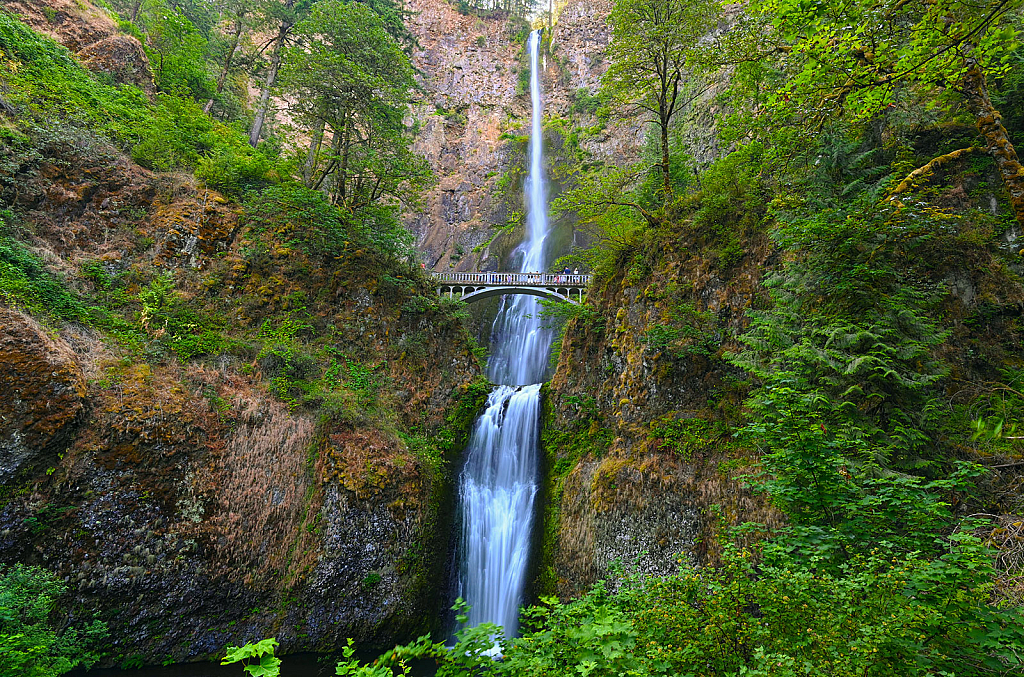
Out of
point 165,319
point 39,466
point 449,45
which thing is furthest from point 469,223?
point 39,466

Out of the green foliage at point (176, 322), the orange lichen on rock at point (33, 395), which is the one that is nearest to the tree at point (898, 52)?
the orange lichen on rock at point (33, 395)

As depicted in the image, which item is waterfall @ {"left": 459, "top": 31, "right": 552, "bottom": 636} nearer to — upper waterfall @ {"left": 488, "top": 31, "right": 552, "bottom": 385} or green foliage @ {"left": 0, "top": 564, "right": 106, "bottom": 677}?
upper waterfall @ {"left": 488, "top": 31, "right": 552, "bottom": 385}

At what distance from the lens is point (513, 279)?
71.6 feet

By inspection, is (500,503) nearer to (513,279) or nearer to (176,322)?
(176,322)

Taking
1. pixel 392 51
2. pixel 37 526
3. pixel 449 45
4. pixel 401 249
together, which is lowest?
pixel 37 526

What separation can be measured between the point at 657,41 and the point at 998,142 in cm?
756

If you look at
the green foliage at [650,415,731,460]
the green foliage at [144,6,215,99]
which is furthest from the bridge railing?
the green foliage at [650,415,731,460]

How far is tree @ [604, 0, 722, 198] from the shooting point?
9719 millimetres

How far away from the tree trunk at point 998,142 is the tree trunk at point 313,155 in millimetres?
15647

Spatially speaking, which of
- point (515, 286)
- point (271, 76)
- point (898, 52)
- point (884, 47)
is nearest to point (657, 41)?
point (884, 47)

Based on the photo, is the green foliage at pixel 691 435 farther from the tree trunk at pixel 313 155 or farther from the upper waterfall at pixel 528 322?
the tree trunk at pixel 313 155

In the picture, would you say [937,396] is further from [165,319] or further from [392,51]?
[392,51]

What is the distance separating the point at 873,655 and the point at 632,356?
7.70 meters

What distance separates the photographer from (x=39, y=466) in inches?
276
